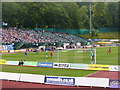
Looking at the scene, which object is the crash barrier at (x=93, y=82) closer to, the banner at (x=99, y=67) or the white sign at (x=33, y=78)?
the white sign at (x=33, y=78)

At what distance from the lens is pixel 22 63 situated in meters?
33.1

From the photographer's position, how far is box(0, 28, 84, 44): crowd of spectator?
6186 cm

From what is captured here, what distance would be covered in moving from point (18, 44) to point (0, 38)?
17.1 ft

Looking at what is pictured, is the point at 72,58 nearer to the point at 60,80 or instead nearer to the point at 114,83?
the point at 60,80

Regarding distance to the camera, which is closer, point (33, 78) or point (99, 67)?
point (33, 78)

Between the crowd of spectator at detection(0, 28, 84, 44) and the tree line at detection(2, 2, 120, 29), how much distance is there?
14509 mm

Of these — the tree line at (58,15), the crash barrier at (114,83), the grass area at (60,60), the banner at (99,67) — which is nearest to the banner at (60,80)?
the crash barrier at (114,83)

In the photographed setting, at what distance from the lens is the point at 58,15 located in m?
92.9

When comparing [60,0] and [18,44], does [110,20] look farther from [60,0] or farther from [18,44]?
[18,44]

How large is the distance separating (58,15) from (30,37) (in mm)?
28397

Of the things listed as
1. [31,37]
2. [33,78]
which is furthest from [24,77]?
[31,37]

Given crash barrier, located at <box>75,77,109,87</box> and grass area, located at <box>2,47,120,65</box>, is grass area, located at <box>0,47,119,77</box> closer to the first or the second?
grass area, located at <box>2,47,120,65</box>

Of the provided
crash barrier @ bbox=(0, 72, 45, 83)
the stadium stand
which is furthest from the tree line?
crash barrier @ bbox=(0, 72, 45, 83)

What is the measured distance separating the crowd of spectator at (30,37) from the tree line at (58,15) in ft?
47.6
